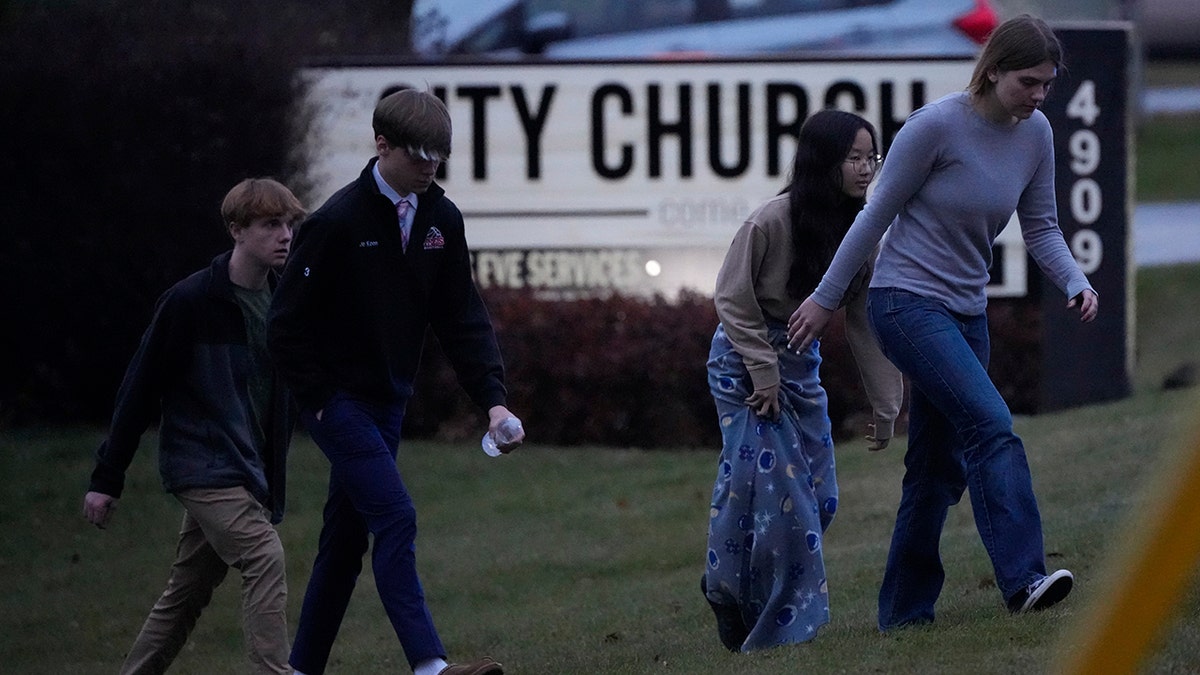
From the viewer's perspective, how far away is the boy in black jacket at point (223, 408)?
4.95m

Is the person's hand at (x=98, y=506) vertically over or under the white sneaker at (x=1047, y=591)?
over

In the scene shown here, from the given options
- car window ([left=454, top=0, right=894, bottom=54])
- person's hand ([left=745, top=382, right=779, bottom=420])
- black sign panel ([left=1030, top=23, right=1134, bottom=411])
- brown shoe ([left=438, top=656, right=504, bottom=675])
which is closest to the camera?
brown shoe ([left=438, top=656, right=504, bottom=675])

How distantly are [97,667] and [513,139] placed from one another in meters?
5.24

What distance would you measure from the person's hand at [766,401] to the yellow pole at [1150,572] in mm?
2854

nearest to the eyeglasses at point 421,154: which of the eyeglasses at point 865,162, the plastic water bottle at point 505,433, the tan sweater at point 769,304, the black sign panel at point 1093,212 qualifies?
the plastic water bottle at point 505,433

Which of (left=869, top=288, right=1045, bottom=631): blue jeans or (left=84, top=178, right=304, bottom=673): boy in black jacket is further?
(left=84, top=178, right=304, bottom=673): boy in black jacket

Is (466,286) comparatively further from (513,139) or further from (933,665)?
(513,139)

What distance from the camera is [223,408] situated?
498cm

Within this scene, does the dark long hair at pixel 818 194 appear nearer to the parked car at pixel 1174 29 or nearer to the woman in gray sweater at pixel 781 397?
the woman in gray sweater at pixel 781 397

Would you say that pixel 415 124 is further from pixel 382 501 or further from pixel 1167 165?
pixel 1167 165

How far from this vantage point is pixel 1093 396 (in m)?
10.7

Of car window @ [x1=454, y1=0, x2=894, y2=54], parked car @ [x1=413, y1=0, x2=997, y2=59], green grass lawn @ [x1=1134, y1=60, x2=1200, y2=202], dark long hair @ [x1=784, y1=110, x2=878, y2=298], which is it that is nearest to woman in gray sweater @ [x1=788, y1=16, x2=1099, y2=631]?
dark long hair @ [x1=784, y1=110, x2=878, y2=298]

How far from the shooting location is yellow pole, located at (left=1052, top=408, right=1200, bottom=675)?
1.95 meters

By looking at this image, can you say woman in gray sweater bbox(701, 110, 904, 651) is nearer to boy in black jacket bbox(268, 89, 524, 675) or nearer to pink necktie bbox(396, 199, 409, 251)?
boy in black jacket bbox(268, 89, 524, 675)
